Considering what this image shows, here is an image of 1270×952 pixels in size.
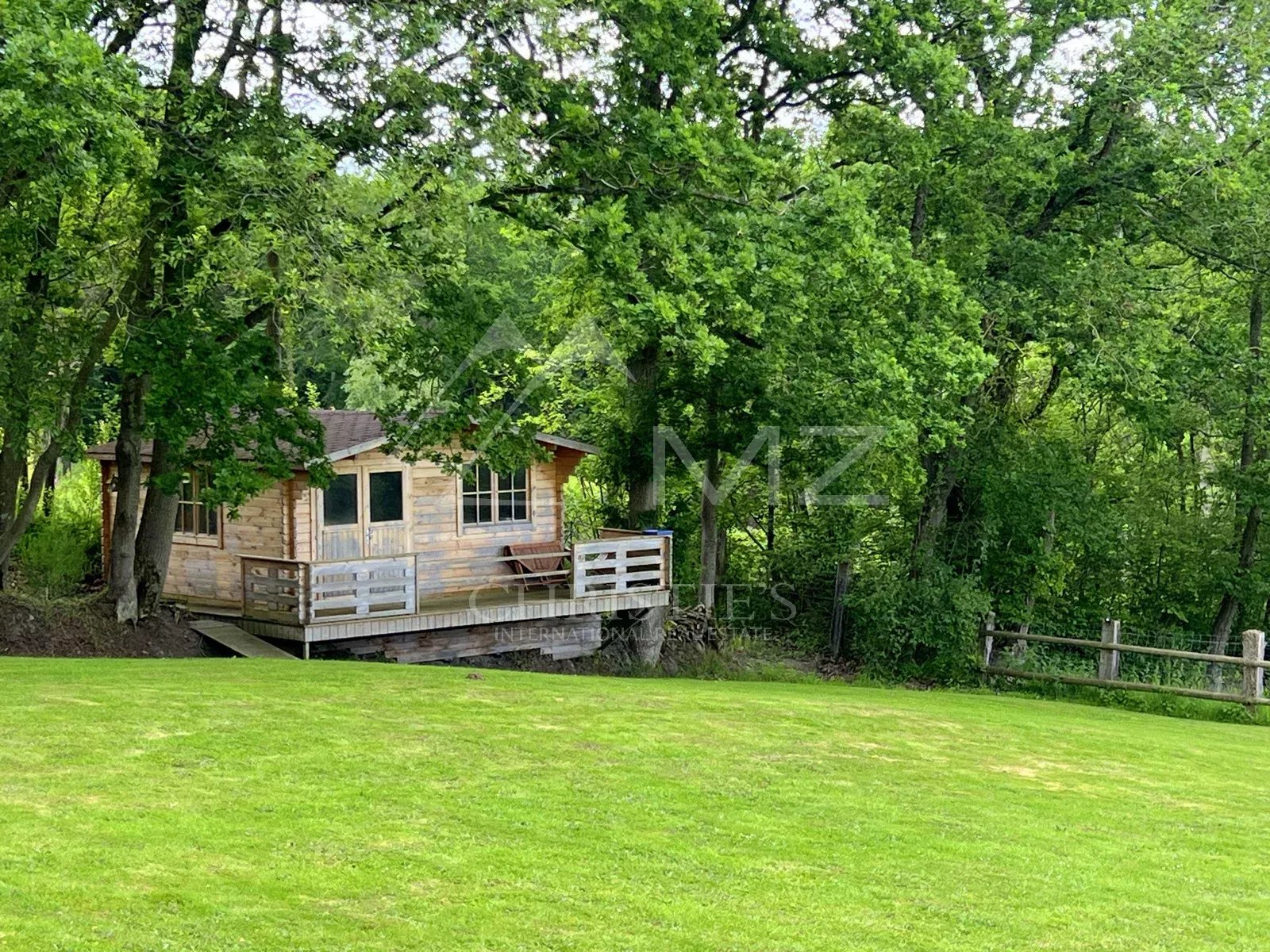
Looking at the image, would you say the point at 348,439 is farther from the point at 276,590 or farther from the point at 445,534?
the point at 276,590

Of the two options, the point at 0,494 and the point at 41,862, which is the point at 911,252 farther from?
the point at 41,862

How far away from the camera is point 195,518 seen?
21.3 m

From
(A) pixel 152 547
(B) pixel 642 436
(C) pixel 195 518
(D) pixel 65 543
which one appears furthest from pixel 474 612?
(D) pixel 65 543

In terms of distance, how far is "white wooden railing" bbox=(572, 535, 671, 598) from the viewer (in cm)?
2125

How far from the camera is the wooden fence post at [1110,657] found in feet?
68.2

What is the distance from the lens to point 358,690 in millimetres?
12875

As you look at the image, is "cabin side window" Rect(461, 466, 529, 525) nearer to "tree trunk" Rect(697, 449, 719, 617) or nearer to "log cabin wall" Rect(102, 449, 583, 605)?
"log cabin wall" Rect(102, 449, 583, 605)

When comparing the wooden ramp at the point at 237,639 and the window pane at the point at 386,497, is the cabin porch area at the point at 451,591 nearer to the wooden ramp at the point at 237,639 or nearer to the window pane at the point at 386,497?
the wooden ramp at the point at 237,639

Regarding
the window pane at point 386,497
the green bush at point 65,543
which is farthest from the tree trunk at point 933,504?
the green bush at point 65,543

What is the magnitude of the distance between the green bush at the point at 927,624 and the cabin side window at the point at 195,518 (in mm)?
10708

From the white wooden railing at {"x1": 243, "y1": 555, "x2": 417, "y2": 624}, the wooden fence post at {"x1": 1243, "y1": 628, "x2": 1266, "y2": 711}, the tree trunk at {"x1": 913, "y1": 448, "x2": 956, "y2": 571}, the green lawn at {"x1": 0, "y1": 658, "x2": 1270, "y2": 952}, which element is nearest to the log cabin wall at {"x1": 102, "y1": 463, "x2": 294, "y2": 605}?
the white wooden railing at {"x1": 243, "y1": 555, "x2": 417, "y2": 624}

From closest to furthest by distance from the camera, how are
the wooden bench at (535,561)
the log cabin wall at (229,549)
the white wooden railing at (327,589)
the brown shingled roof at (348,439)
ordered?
1. the white wooden railing at (327,589)
2. the brown shingled roof at (348,439)
3. the log cabin wall at (229,549)
4. the wooden bench at (535,561)

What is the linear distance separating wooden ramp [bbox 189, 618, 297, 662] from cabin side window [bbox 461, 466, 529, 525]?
437cm

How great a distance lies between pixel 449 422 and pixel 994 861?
33.4 ft
